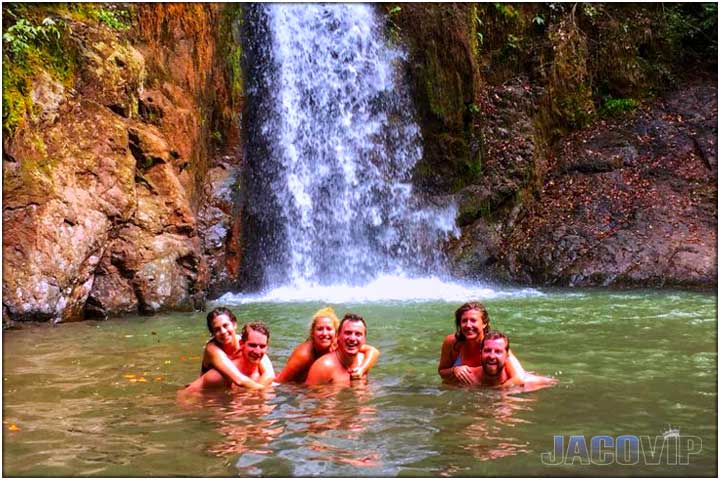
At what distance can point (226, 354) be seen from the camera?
21.1 ft

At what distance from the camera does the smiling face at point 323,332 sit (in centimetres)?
637

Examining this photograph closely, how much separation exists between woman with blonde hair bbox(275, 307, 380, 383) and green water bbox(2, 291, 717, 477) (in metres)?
0.22

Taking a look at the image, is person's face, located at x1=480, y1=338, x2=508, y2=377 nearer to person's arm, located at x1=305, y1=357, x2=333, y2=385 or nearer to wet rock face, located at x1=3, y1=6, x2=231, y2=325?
person's arm, located at x1=305, y1=357, x2=333, y2=385

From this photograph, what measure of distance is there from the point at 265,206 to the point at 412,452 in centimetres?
1138

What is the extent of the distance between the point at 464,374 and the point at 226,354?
2.03 m

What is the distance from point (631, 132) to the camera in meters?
18.5

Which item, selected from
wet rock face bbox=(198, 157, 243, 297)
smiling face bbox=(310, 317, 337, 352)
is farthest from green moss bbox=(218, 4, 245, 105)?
smiling face bbox=(310, 317, 337, 352)

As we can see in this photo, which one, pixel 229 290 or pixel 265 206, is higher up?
pixel 265 206

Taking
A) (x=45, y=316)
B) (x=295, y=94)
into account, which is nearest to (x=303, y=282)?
(x=295, y=94)

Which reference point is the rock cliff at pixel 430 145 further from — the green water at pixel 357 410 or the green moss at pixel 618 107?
the green water at pixel 357 410

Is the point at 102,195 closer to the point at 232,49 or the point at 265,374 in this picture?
the point at 232,49

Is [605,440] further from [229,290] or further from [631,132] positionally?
[631,132]

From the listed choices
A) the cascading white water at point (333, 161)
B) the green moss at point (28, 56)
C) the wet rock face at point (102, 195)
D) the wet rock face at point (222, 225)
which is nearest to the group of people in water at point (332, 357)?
the wet rock face at point (102, 195)

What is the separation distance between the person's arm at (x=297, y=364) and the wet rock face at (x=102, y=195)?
4.91 meters
